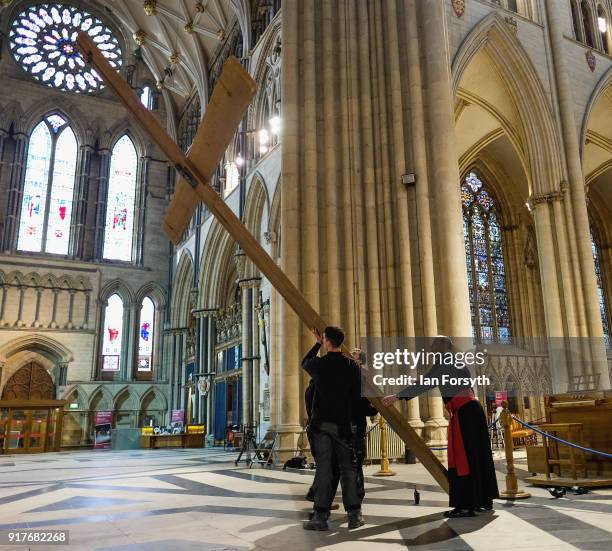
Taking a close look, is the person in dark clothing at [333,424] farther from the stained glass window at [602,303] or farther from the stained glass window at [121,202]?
the stained glass window at [121,202]

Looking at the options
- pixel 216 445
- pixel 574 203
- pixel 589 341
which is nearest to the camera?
pixel 589 341

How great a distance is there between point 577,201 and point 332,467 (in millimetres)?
13409

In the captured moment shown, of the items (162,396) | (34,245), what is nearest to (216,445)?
(162,396)

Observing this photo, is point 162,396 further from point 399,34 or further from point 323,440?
point 323,440

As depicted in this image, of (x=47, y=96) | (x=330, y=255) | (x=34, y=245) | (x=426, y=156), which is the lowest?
(x=330, y=255)

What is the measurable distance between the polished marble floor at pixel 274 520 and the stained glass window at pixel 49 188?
20.0m

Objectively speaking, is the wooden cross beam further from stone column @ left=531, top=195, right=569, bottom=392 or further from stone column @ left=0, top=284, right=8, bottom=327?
stone column @ left=0, top=284, right=8, bottom=327

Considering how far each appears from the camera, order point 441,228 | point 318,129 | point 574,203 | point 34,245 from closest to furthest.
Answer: point 441,228
point 318,129
point 574,203
point 34,245

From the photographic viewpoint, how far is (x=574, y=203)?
1489 centimetres

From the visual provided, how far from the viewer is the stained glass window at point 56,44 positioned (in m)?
26.0

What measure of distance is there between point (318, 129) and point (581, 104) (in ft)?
29.7

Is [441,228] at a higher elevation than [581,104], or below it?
below

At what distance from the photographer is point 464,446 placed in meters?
4.12

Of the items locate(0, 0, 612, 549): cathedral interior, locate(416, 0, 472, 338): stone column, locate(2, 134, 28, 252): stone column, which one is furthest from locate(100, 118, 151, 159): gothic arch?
locate(416, 0, 472, 338): stone column
